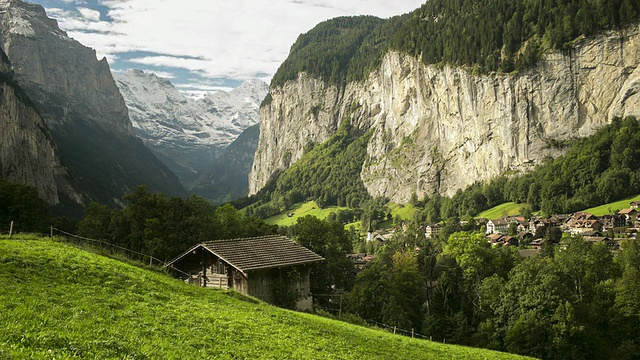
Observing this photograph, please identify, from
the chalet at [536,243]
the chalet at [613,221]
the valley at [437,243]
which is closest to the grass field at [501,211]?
the valley at [437,243]

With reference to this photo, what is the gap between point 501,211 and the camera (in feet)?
499

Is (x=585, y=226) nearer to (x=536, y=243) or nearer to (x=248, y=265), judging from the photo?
(x=536, y=243)

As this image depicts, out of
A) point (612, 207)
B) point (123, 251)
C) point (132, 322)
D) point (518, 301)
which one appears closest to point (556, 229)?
point (612, 207)

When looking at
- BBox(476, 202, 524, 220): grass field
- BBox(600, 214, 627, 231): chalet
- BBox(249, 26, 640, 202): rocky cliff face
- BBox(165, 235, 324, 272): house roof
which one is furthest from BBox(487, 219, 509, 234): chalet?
BBox(165, 235, 324, 272): house roof

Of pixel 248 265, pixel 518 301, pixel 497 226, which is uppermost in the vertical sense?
pixel 497 226

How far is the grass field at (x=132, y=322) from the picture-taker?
13.3m

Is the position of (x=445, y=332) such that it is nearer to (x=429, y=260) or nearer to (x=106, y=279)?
(x=429, y=260)

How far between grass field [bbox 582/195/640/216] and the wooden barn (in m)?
110

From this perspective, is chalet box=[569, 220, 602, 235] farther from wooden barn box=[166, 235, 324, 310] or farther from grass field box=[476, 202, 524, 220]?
wooden barn box=[166, 235, 324, 310]

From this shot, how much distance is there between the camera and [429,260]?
7406 cm

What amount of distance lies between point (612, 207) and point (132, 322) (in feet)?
445

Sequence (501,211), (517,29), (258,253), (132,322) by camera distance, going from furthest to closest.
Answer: (517,29)
(501,211)
(258,253)
(132,322)

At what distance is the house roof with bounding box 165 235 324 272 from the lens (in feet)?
119

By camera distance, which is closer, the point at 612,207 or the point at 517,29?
the point at 612,207
